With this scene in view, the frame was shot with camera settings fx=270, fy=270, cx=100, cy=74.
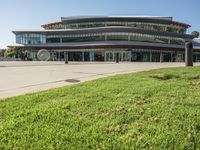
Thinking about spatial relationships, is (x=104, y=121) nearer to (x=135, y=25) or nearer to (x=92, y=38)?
(x=92, y=38)

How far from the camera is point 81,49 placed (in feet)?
225

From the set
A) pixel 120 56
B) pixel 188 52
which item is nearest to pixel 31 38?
pixel 120 56

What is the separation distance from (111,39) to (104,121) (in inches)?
2437

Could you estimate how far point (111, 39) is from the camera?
66375 millimetres

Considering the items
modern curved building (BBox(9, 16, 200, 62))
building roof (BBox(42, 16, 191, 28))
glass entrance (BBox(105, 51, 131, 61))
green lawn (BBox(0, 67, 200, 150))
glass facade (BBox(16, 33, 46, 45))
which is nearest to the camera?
green lawn (BBox(0, 67, 200, 150))

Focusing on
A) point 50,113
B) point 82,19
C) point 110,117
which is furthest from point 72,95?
point 82,19

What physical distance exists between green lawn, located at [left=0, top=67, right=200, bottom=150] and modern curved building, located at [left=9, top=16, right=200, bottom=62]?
5477 cm

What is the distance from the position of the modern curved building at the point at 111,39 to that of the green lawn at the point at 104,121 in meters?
54.8

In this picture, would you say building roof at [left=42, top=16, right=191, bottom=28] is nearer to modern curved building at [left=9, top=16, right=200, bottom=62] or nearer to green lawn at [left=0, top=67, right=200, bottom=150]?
modern curved building at [left=9, top=16, right=200, bottom=62]

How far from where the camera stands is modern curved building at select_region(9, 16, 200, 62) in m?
64.4

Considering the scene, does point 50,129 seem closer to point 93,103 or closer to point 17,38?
point 93,103

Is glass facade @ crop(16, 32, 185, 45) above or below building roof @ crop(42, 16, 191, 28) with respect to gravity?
below

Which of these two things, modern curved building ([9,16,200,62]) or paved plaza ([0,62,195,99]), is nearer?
paved plaza ([0,62,195,99])

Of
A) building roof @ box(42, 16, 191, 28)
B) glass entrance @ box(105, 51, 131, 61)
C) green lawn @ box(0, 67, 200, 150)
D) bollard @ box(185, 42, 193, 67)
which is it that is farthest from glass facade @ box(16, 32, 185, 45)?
green lawn @ box(0, 67, 200, 150)
